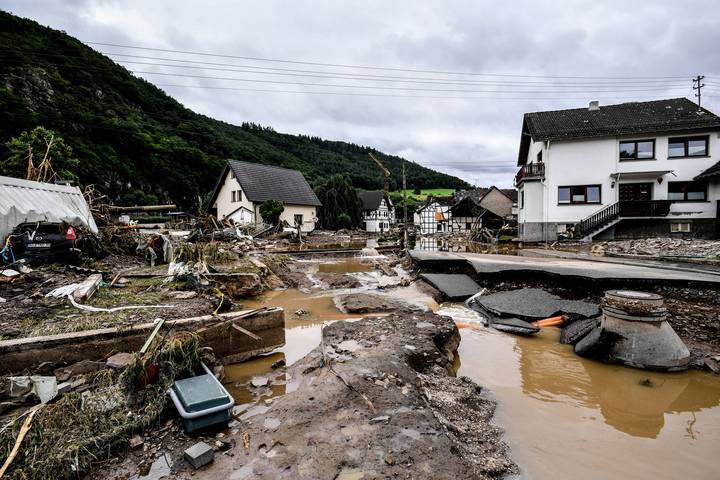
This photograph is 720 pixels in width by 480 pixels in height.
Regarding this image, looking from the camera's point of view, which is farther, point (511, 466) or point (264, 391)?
point (264, 391)

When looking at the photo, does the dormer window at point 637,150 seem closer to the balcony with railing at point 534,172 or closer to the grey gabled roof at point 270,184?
the balcony with railing at point 534,172

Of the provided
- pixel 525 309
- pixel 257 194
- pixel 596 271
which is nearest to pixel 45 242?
pixel 525 309

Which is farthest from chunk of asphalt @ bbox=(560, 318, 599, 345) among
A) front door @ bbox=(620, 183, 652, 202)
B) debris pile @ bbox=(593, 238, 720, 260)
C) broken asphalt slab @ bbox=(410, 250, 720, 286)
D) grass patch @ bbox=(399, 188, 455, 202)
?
grass patch @ bbox=(399, 188, 455, 202)

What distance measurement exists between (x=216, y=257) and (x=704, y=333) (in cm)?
1280

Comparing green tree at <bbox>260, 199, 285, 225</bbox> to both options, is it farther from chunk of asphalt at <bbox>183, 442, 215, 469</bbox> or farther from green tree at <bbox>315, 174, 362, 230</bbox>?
chunk of asphalt at <bbox>183, 442, 215, 469</bbox>

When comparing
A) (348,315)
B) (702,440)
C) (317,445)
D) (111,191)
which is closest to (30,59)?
(111,191)

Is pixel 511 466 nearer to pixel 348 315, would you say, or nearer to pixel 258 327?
pixel 258 327

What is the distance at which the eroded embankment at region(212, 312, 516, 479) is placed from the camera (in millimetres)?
2592

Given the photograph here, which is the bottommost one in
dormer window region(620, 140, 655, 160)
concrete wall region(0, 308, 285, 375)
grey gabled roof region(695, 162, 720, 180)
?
concrete wall region(0, 308, 285, 375)

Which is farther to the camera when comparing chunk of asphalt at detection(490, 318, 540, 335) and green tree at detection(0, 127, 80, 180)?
green tree at detection(0, 127, 80, 180)

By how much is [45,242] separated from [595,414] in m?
11.4

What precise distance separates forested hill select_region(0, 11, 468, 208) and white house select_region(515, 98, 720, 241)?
107 feet

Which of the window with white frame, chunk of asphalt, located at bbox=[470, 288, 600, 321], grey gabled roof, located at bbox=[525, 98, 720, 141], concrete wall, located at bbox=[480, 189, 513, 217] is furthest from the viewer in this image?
concrete wall, located at bbox=[480, 189, 513, 217]

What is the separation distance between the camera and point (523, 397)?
4320 mm
